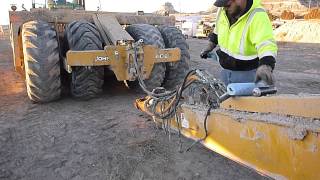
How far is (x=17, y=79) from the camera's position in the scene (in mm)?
9312

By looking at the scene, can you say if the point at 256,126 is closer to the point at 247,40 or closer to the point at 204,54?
the point at 247,40

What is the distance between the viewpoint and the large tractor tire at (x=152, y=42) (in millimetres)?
6559

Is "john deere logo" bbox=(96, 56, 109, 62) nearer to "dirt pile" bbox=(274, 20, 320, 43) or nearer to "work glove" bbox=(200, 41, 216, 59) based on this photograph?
"work glove" bbox=(200, 41, 216, 59)

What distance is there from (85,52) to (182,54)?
8.00 feet

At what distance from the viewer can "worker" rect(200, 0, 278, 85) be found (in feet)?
10.4

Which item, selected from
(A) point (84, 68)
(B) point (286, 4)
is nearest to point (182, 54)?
(A) point (84, 68)

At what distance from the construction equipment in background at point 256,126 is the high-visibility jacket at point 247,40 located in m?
0.39

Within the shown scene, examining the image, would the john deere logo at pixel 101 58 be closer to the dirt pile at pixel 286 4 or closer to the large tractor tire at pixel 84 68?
the large tractor tire at pixel 84 68

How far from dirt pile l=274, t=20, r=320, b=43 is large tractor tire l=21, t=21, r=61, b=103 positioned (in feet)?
72.4

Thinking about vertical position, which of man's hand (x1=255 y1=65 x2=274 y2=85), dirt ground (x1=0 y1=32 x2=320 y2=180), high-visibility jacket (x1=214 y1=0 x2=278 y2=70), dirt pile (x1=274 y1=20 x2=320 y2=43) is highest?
high-visibility jacket (x1=214 y1=0 x2=278 y2=70)

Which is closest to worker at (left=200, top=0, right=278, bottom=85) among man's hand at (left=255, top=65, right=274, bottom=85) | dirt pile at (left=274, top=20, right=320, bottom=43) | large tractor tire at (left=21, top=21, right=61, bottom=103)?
man's hand at (left=255, top=65, right=274, bottom=85)

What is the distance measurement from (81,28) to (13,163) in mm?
2901

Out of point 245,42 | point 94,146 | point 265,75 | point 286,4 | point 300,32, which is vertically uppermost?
point 286,4

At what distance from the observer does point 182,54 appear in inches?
293
